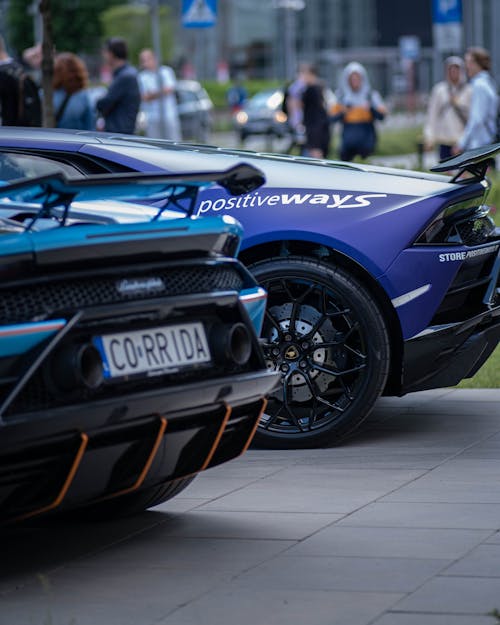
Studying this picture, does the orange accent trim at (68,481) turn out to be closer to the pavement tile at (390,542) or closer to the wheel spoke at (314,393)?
the pavement tile at (390,542)

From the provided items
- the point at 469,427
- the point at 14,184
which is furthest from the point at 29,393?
the point at 469,427

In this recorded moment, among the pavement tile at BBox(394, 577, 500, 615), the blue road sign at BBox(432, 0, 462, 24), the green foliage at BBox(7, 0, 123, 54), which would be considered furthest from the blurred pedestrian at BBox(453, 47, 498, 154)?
the green foliage at BBox(7, 0, 123, 54)

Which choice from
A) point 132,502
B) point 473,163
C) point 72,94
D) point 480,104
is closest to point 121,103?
point 72,94

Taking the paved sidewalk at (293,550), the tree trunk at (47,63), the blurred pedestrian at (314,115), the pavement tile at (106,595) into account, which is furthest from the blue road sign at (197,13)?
the pavement tile at (106,595)

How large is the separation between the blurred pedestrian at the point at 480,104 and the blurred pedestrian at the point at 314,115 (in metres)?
5.05

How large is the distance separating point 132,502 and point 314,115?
16.1m

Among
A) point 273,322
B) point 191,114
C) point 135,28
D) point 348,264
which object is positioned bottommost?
point 191,114

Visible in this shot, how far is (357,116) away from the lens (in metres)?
20.2

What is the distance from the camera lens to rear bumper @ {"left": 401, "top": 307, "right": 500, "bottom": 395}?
21.5ft

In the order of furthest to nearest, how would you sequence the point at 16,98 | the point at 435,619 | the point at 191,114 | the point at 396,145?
the point at 191,114, the point at 396,145, the point at 16,98, the point at 435,619

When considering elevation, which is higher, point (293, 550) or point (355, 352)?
point (355, 352)

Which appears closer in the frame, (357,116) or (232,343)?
(232,343)

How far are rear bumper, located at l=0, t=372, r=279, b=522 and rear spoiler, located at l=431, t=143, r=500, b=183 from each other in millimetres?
2130

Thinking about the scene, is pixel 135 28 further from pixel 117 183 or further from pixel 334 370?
pixel 117 183
